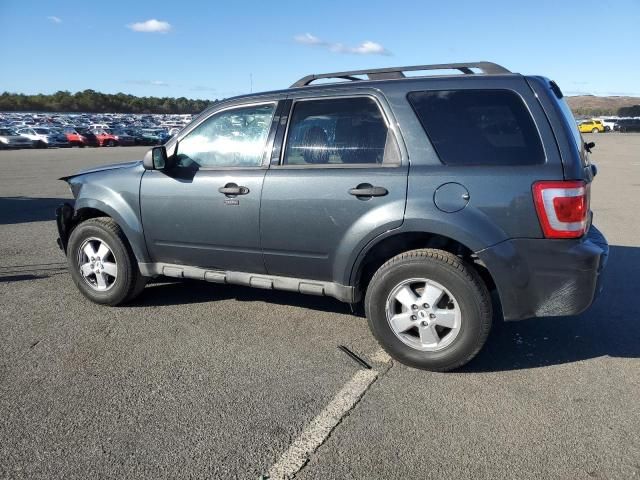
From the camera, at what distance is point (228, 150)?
172 inches

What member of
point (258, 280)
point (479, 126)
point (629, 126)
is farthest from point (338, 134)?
point (629, 126)

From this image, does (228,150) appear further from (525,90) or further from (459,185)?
(525,90)

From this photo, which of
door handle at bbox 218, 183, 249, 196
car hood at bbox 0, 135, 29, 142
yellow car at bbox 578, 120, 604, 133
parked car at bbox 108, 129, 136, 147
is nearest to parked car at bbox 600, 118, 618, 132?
yellow car at bbox 578, 120, 604, 133

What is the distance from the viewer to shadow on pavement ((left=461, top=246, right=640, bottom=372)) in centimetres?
385

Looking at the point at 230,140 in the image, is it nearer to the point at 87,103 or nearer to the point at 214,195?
the point at 214,195

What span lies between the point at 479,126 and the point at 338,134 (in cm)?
101

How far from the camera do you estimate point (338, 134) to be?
13.1 ft

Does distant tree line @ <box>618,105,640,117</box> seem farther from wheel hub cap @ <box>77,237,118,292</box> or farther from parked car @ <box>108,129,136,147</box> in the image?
wheel hub cap @ <box>77,237,118,292</box>

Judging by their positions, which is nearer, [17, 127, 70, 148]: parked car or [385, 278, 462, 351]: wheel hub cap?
[385, 278, 462, 351]: wheel hub cap

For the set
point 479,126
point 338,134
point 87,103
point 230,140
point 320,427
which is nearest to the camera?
point 320,427

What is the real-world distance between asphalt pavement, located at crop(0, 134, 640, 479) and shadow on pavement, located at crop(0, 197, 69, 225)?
4.63 metres

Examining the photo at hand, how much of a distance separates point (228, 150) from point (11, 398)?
7.53 ft

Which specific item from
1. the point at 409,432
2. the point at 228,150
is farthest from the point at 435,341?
the point at 228,150

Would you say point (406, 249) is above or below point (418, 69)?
below
